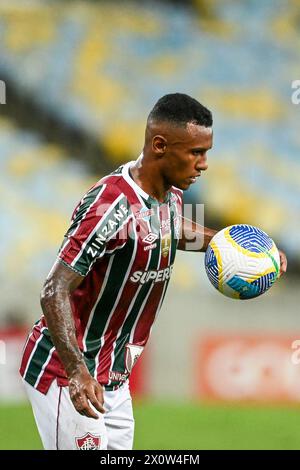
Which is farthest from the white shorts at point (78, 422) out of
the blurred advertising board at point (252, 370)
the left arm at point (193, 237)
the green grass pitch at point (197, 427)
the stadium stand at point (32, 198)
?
the stadium stand at point (32, 198)

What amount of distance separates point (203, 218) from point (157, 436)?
685 centimetres

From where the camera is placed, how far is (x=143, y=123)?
1473cm

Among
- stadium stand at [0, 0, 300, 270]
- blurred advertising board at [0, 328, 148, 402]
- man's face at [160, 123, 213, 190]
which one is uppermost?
man's face at [160, 123, 213, 190]

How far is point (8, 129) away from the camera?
14.6 metres

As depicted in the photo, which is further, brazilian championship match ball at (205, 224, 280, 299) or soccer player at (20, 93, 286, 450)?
brazilian championship match ball at (205, 224, 280, 299)

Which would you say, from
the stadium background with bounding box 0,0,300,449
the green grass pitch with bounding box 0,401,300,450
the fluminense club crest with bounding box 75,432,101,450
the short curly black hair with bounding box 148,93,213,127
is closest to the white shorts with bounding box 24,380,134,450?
the fluminense club crest with bounding box 75,432,101,450

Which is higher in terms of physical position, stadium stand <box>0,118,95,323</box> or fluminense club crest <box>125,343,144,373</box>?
fluminense club crest <box>125,343,144,373</box>

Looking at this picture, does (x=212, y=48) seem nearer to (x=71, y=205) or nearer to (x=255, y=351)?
(x=71, y=205)

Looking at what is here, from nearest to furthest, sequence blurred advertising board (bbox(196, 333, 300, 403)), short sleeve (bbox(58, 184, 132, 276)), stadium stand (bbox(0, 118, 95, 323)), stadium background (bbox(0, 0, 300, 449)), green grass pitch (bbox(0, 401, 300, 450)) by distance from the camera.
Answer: short sleeve (bbox(58, 184, 132, 276)) → green grass pitch (bbox(0, 401, 300, 450)) → blurred advertising board (bbox(196, 333, 300, 403)) → stadium background (bbox(0, 0, 300, 449)) → stadium stand (bbox(0, 118, 95, 323))

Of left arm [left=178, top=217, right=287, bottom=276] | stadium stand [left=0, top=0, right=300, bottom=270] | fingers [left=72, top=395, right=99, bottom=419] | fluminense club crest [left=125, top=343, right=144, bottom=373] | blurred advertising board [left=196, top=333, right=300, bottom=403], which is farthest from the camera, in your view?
stadium stand [left=0, top=0, right=300, bottom=270]

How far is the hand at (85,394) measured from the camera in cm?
361

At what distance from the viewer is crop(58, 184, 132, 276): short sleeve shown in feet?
12.7

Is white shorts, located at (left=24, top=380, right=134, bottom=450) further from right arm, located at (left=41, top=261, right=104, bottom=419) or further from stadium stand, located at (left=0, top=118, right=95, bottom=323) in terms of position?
stadium stand, located at (left=0, top=118, right=95, bottom=323)

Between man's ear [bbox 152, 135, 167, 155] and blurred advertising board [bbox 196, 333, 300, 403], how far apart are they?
766 centimetres
